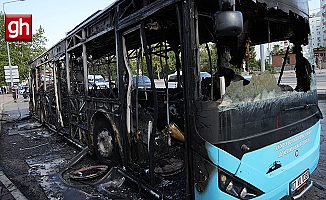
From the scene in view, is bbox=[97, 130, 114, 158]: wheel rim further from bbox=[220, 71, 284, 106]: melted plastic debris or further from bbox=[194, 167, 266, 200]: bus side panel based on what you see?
bbox=[220, 71, 284, 106]: melted plastic debris

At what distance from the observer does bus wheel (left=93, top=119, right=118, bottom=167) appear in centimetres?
458

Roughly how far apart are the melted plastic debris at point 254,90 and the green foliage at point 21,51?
36.4 m

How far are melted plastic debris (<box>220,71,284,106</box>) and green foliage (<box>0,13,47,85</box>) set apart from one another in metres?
36.4

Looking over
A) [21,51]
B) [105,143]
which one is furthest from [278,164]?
[21,51]

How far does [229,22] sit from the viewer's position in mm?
2133

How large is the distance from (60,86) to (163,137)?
440 cm

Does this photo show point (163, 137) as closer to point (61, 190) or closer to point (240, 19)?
point (61, 190)

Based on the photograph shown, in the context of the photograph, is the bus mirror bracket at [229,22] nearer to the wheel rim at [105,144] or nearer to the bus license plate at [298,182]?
the bus license plate at [298,182]

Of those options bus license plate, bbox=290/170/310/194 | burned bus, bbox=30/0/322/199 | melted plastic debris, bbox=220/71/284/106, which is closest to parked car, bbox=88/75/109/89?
burned bus, bbox=30/0/322/199

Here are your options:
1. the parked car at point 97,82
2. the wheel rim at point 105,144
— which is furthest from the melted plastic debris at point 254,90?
the parked car at point 97,82

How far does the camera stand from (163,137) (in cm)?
434

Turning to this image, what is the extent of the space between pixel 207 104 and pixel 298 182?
58.1 inches

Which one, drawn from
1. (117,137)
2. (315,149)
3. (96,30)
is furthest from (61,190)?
(315,149)

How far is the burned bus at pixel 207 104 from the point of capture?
→ 7.93ft
